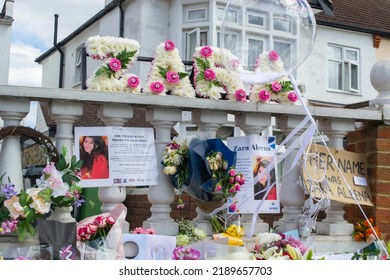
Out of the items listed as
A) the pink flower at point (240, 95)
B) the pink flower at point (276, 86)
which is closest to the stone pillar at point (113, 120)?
the pink flower at point (240, 95)

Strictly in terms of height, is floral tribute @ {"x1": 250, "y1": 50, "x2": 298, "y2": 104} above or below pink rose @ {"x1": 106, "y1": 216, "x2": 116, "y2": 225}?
above

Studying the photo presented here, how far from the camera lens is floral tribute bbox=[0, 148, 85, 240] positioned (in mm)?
2625

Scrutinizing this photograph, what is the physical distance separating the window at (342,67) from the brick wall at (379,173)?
43.2 ft

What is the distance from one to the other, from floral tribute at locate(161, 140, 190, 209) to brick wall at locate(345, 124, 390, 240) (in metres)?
1.30

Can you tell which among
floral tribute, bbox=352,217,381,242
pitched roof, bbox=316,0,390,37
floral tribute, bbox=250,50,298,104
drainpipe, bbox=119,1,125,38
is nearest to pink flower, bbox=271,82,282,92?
floral tribute, bbox=250,50,298,104

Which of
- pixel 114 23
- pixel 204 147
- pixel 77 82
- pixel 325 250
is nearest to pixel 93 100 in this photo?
pixel 204 147

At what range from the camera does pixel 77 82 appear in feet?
58.4

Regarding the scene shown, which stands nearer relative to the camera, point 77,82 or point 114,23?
point 114,23

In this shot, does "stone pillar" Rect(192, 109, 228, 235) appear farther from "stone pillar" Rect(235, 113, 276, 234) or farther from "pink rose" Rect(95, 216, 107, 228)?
"pink rose" Rect(95, 216, 107, 228)

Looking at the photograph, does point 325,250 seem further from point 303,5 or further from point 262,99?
point 303,5

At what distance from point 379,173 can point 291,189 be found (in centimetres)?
61
